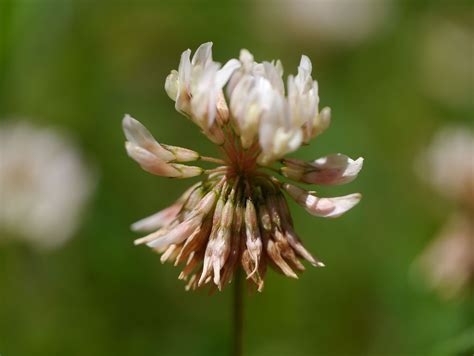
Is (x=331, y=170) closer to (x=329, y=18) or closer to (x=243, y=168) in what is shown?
(x=243, y=168)

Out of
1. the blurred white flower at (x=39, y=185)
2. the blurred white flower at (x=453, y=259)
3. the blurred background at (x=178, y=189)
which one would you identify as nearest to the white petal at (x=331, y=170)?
the blurred background at (x=178, y=189)

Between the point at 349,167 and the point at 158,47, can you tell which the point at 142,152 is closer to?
the point at 349,167

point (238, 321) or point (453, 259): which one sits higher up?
point (453, 259)

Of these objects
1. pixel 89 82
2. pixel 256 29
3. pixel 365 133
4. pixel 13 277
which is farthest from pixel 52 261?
pixel 256 29

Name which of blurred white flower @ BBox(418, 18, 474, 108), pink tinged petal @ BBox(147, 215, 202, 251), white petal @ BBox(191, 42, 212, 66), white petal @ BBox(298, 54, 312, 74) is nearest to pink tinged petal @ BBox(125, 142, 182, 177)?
pink tinged petal @ BBox(147, 215, 202, 251)

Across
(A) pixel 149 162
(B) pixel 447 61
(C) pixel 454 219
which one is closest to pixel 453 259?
(C) pixel 454 219

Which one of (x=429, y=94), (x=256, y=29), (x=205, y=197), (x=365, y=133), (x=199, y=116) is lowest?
(x=205, y=197)

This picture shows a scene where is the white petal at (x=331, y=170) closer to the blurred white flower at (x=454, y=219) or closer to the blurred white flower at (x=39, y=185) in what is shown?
the blurred white flower at (x=454, y=219)
